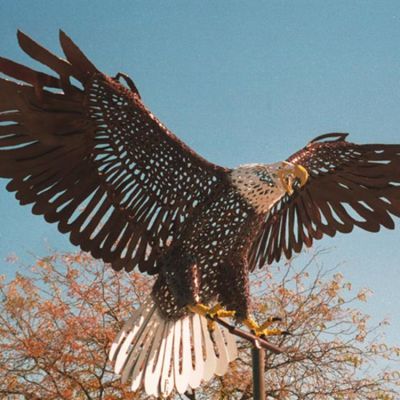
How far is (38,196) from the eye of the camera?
2801mm

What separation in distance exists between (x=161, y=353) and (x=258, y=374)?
49 centimetres

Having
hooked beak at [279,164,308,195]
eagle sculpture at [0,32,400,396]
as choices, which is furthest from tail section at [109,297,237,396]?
hooked beak at [279,164,308,195]

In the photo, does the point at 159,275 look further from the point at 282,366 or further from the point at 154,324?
the point at 282,366

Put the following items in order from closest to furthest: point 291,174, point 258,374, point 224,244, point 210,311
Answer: point 210,311
point 258,374
point 224,244
point 291,174

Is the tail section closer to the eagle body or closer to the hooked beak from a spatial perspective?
the eagle body

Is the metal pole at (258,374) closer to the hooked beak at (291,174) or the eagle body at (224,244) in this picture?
the eagle body at (224,244)

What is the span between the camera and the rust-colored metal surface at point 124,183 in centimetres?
260

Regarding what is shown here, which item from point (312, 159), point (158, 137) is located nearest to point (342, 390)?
point (312, 159)

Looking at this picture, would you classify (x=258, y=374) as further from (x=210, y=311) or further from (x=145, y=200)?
(x=145, y=200)

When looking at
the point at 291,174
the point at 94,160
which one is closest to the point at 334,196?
the point at 291,174

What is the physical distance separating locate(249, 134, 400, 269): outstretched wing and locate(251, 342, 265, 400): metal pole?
3.36ft

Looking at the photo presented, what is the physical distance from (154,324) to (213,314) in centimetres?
33

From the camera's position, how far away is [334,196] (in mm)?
3740

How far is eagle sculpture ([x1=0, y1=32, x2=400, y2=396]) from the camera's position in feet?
8.64
